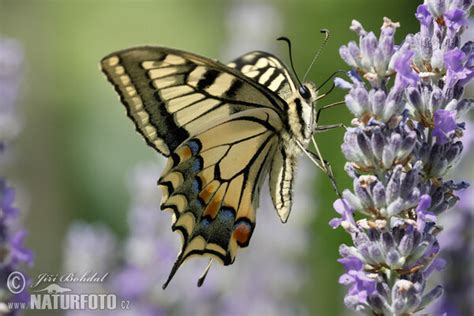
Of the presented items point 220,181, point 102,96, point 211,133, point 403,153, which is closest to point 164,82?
point 211,133

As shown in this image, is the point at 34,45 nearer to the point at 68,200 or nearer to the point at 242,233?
the point at 68,200

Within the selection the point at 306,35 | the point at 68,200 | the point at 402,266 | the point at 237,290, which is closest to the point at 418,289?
the point at 402,266

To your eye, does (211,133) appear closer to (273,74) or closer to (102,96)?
(273,74)

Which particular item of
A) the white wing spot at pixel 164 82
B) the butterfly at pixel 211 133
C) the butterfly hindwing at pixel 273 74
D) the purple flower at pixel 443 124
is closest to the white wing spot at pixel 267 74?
the butterfly hindwing at pixel 273 74

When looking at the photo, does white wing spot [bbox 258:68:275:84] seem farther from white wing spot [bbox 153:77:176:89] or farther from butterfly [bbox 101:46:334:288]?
white wing spot [bbox 153:77:176:89]

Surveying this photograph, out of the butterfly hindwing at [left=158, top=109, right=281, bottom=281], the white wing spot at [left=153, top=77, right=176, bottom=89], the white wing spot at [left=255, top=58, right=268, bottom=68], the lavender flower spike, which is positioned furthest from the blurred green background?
the lavender flower spike
